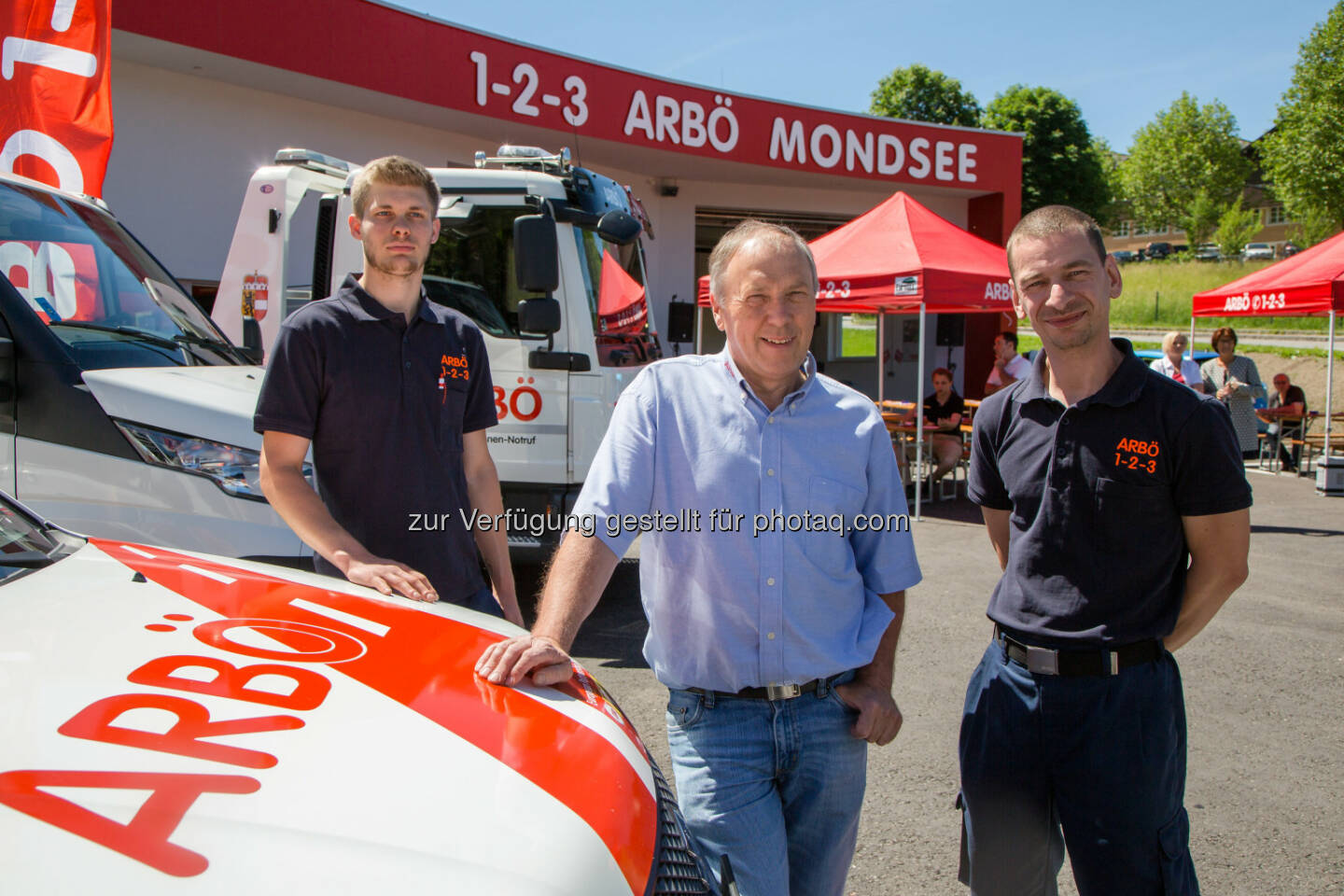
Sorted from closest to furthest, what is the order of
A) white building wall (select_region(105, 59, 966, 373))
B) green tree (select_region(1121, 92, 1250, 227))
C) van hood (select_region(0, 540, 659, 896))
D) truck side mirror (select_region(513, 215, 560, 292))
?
1. van hood (select_region(0, 540, 659, 896))
2. truck side mirror (select_region(513, 215, 560, 292))
3. white building wall (select_region(105, 59, 966, 373))
4. green tree (select_region(1121, 92, 1250, 227))

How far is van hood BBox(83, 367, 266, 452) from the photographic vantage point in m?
3.39

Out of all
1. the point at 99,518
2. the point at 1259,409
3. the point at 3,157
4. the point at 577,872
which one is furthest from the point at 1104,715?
the point at 1259,409

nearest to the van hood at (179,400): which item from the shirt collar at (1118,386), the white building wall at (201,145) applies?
the shirt collar at (1118,386)

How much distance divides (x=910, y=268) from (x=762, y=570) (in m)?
7.99

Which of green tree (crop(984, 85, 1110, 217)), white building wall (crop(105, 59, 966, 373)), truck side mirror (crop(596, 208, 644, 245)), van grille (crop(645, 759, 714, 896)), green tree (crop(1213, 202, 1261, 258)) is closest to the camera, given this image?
van grille (crop(645, 759, 714, 896))

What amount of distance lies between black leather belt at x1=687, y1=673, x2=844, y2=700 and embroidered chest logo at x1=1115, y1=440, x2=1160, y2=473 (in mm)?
841

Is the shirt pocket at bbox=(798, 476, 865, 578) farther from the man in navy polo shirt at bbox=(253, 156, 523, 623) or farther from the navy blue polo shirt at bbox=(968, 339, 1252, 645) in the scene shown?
the man in navy polo shirt at bbox=(253, 156, 523, 623)

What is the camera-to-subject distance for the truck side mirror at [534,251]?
5254mm

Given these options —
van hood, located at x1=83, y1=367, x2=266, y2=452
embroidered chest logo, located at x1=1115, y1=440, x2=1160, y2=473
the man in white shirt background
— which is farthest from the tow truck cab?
the man in white shirt background

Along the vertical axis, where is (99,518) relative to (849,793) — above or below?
above

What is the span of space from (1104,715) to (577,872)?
1.41m

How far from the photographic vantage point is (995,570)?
7.52 m

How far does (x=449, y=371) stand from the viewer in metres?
2.74

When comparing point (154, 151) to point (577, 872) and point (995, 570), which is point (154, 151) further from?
point (577, 872)
